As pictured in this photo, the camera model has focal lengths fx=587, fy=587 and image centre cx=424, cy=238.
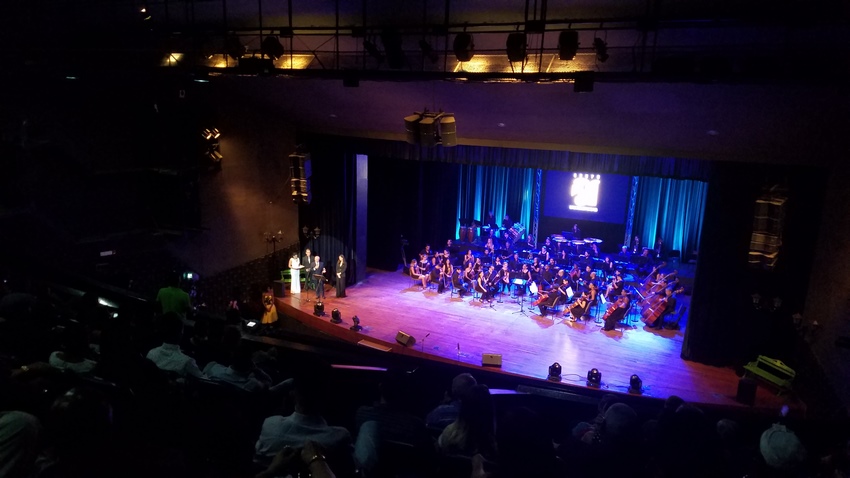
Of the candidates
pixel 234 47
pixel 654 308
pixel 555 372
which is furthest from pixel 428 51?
pixel 654 308

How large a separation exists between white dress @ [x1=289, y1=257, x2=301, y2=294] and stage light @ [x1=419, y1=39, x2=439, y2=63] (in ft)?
19.9

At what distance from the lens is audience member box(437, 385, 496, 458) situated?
3.22 meters

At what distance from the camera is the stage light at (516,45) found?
715cm

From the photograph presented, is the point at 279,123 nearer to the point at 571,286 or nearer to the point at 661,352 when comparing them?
the point at 571,286

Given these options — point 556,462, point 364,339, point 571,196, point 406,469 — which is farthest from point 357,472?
point 571,196

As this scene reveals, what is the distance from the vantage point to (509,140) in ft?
38.3

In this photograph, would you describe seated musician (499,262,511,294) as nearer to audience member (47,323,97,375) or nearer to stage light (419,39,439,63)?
stage light (419,39,439,63)

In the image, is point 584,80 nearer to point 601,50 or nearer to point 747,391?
point 601,50

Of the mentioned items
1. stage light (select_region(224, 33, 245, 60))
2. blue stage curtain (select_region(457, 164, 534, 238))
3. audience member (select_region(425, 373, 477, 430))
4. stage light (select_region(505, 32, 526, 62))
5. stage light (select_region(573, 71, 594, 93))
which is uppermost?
stage light (select_region(224, 33, 245, 60))

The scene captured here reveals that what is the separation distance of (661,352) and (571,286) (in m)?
2.23

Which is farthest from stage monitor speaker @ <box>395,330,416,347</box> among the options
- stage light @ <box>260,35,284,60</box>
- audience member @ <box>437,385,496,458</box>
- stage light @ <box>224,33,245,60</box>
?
audience member @ <box>437,385,496,458</box>

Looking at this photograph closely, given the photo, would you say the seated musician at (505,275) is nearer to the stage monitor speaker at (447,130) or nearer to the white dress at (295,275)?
the white dress at (295,275)

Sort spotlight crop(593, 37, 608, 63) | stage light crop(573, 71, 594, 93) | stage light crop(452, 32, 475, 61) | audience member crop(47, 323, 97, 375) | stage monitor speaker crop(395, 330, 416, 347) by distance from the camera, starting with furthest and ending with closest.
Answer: stage monitor speaker crop(395, 330, 416, 347), stage light crop(452, 32, 475, 61), spotlight crop(593, 37, 608, 63), stage light crop(573, 71, 594, 93), audience member crop(47, 323, 97, 375)

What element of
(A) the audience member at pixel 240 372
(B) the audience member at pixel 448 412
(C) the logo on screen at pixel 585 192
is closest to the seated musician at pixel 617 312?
(C) the logo on screen at pixel 585 192
